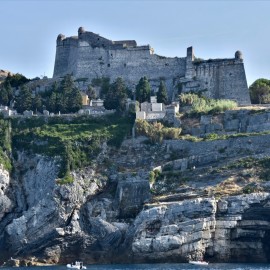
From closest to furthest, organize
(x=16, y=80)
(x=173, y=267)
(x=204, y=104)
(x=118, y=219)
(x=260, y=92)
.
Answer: (x=173, y=267)
(x=118, y=219)
(x=204, y=104)
(x=260, y=92)
(x=16, y=80)

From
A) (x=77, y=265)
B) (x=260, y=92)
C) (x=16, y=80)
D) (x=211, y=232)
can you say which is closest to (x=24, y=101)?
(x=16, y=80)

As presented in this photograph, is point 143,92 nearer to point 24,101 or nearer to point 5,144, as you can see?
point 24,101

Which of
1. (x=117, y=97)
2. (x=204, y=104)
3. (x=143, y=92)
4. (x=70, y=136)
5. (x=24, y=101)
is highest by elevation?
A: (x=143, y=92)

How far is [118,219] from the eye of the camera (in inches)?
3467

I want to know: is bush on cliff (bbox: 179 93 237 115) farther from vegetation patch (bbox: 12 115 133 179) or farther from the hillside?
vegetation patch (bbox: 12 115 133 179)

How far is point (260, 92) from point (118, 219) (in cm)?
2571

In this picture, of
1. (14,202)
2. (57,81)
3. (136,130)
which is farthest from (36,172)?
(57,81)

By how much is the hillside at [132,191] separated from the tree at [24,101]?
2.96 metres

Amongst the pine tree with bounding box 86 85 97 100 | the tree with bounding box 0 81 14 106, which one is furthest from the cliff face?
the pine tree with bounding box 86 85 97 100

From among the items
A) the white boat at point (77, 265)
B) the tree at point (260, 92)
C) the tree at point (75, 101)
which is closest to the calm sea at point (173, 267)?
the white boat at point (77, 265)

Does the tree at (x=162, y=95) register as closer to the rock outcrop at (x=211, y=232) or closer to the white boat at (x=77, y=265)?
the rock outcrop at (x=211, y=232)

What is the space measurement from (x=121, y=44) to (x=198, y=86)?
10432mm

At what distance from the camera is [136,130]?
97.8 meters

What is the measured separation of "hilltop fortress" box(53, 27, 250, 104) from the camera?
10650cm
